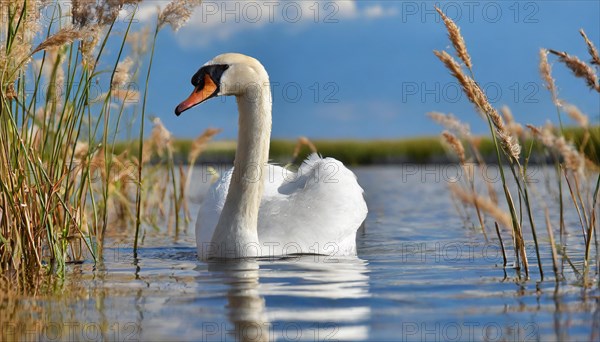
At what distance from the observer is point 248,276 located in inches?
239

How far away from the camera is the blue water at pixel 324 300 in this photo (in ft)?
13.7

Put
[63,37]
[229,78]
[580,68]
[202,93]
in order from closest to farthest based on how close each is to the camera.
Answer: [580,68] < [63,37] < [202,93] < [229,78]

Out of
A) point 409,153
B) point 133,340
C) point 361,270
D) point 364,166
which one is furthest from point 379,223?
point 364,166

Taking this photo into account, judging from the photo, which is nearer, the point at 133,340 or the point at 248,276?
the point at 133,340

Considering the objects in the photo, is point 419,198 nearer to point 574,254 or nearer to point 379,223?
point 379,223

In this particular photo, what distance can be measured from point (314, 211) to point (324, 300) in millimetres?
2618

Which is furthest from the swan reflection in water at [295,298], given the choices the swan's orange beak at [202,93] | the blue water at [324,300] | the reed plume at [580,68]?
the reed plume at [580,68]

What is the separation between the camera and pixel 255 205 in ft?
23.6

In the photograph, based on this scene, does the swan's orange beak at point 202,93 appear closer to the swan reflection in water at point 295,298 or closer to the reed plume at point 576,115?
the swan reflection in water at point 295,298

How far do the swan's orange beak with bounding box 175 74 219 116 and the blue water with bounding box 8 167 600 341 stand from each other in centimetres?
123

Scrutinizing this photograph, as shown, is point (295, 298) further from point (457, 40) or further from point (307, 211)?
point (307, 211)

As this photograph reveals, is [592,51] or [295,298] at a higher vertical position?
[592,51]

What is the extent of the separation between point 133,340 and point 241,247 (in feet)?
9.70

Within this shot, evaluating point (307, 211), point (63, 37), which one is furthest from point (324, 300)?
point (307, 211)
